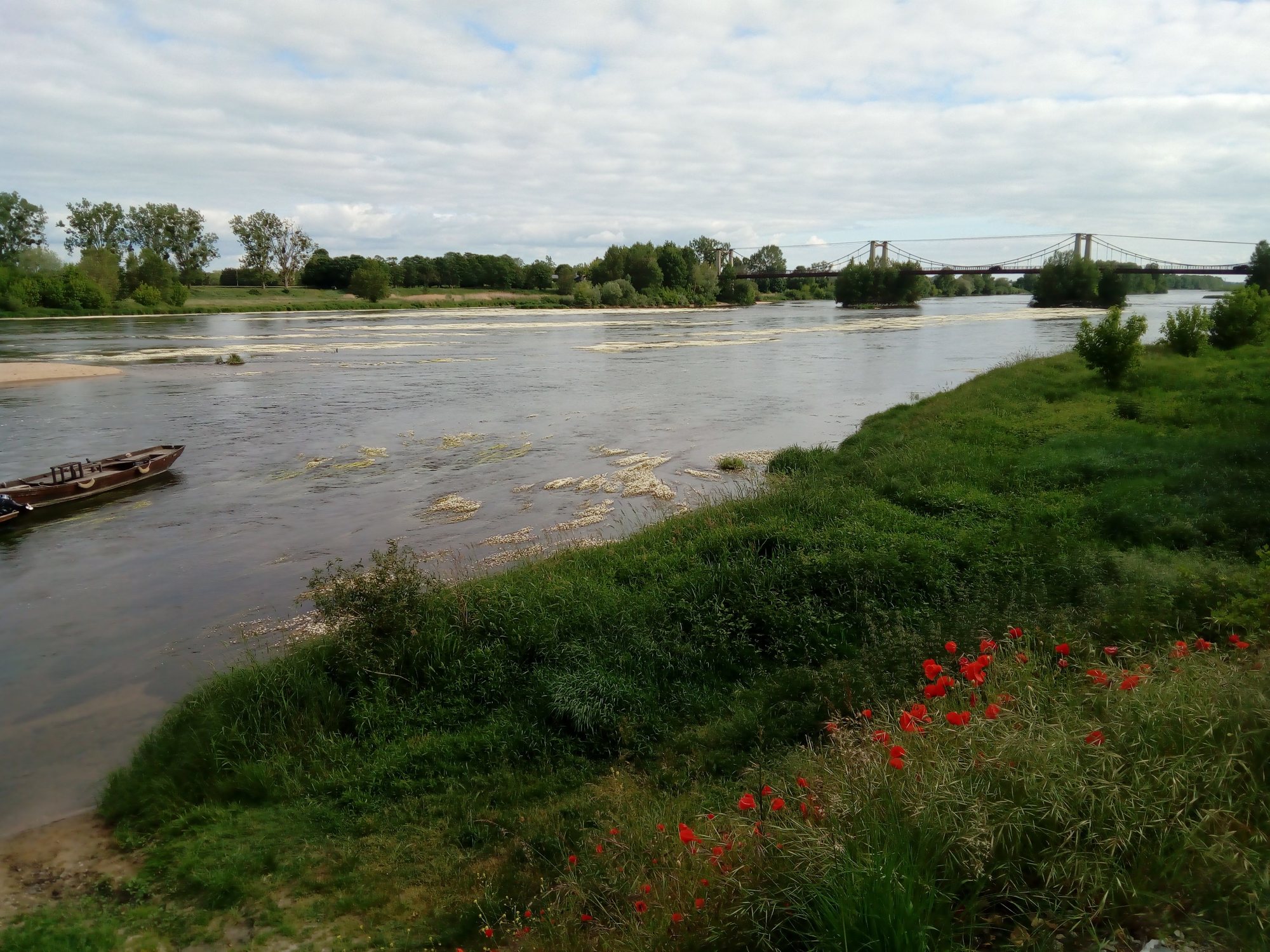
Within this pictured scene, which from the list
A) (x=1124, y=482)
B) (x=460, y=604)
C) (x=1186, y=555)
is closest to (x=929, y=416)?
(x=1124, y=482)

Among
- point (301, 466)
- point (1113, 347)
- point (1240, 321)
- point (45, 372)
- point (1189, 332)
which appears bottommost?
point (301, 466)

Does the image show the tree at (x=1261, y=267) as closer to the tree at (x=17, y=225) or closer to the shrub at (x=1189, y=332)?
the shrub at (x=1189, y=332)

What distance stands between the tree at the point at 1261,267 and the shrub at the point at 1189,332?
49.2m

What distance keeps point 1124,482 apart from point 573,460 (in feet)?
40.6

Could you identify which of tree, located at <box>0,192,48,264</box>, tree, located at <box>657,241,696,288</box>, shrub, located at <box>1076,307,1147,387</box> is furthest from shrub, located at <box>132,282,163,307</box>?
shrub, located at <box>1076,307,1147,387</box>

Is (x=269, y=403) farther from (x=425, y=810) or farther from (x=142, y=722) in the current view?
(x=425, y=810)

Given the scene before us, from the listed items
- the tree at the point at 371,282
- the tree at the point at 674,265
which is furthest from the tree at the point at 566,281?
the tree at the point at 371,282

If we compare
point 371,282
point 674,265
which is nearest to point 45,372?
point 371,282

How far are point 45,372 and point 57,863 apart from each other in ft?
130

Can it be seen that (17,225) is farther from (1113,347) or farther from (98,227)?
(1113,347)

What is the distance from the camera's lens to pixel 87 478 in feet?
57.5

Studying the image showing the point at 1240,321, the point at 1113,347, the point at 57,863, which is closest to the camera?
the point at 57,863

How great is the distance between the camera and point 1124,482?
11984 millimetres

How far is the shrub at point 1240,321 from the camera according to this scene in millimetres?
28312
